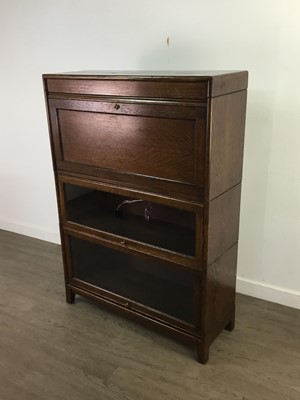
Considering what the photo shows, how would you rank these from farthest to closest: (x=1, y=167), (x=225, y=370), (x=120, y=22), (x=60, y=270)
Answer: (x=1, y=167)
(x=60, y=270)
(x=120, y=22)
(x=225, y=370)

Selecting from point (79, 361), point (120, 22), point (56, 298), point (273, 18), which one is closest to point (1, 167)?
point (56, 298)

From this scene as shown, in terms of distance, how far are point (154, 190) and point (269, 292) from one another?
98 cm

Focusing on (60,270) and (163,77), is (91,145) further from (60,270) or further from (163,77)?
(60,270)

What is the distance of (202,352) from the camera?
1684 millimetres

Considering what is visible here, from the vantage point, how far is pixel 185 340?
5.66ft

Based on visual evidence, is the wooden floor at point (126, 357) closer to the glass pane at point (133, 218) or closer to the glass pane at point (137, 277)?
the glass pane at point (137, 277)

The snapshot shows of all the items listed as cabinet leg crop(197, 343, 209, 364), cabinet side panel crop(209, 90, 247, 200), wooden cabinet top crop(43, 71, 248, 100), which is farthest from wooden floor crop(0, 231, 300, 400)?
wooden cabinet top crop(43, 71, 248, 100)

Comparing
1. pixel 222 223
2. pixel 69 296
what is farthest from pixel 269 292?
pixel 69 296

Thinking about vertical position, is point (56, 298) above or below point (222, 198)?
below

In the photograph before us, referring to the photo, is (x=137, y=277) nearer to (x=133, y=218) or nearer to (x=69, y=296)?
(x=133, y=218)

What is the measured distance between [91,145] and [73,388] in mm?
1020

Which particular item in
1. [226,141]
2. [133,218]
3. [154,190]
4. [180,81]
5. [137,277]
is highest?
[180,81]

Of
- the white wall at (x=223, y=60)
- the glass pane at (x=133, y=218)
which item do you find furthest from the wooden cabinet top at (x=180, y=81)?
the glass pane at (x=133, y=218)

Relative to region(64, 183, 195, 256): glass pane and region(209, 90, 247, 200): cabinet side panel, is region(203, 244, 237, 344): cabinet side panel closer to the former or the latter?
region(64, 183, 195, 256): glass pane
